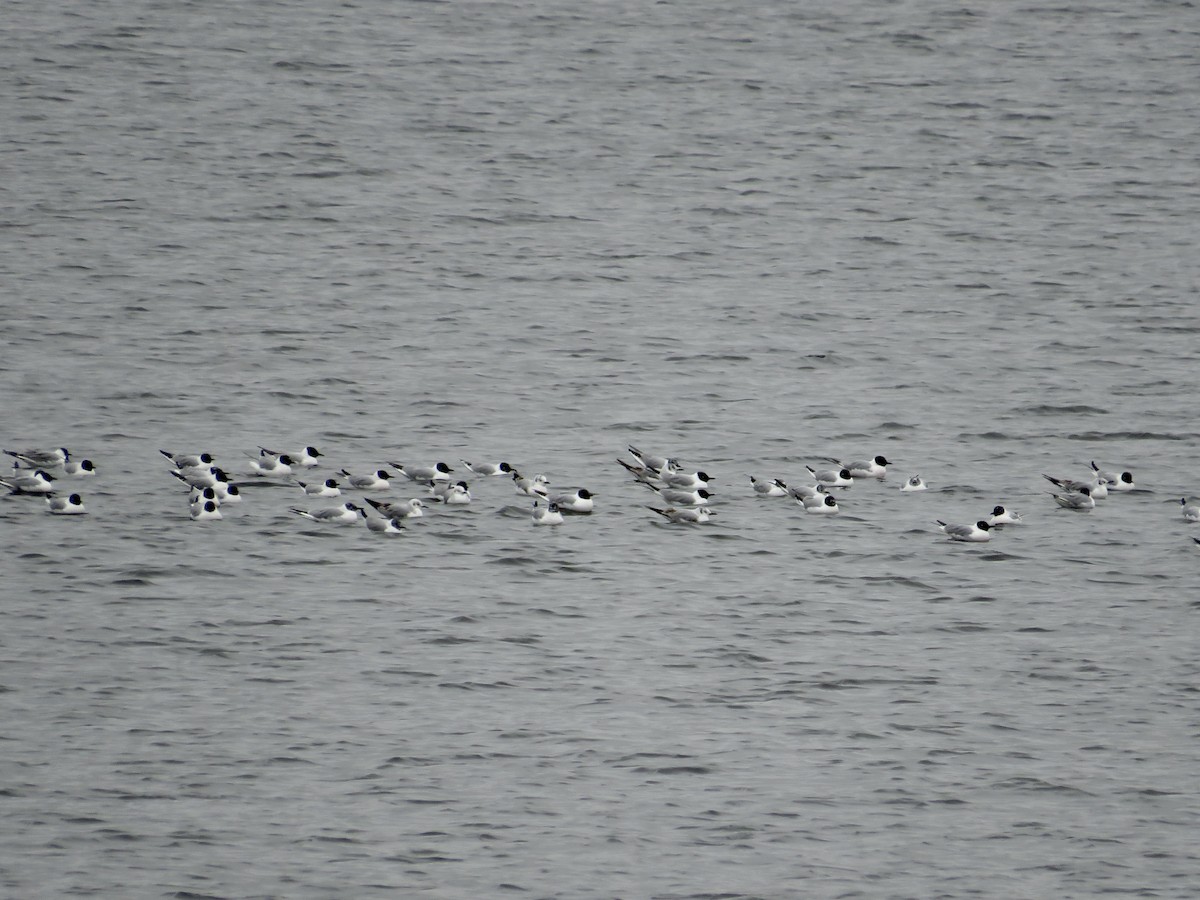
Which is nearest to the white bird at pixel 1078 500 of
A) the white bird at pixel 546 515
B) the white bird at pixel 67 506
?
the white bird at pixel 546 515

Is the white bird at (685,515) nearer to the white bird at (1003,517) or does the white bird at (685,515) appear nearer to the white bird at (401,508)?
the white bird at (401,508)

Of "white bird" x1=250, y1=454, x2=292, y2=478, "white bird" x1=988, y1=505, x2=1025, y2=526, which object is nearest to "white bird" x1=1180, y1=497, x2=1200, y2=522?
"white bird" x1=988, y1=505, x2=1025, y2=526

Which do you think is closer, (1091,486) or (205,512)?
(205,512)

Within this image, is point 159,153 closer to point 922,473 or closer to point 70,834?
point 922,473

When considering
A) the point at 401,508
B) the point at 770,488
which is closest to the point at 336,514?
the point at 401,508

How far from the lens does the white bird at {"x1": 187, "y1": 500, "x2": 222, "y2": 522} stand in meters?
24.4

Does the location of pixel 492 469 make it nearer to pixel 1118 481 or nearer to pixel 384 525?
pixel 384 525

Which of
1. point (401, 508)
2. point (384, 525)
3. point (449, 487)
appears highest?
point (449, 487)

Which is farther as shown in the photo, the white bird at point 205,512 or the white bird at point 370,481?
the white bird at point 370,481

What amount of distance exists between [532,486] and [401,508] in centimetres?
197

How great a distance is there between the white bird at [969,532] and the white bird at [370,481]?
8.04 meters

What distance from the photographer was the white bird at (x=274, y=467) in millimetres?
26172

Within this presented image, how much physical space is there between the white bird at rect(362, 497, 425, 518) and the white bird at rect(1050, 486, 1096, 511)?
30.3ft

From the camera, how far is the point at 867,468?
88.5 ft
